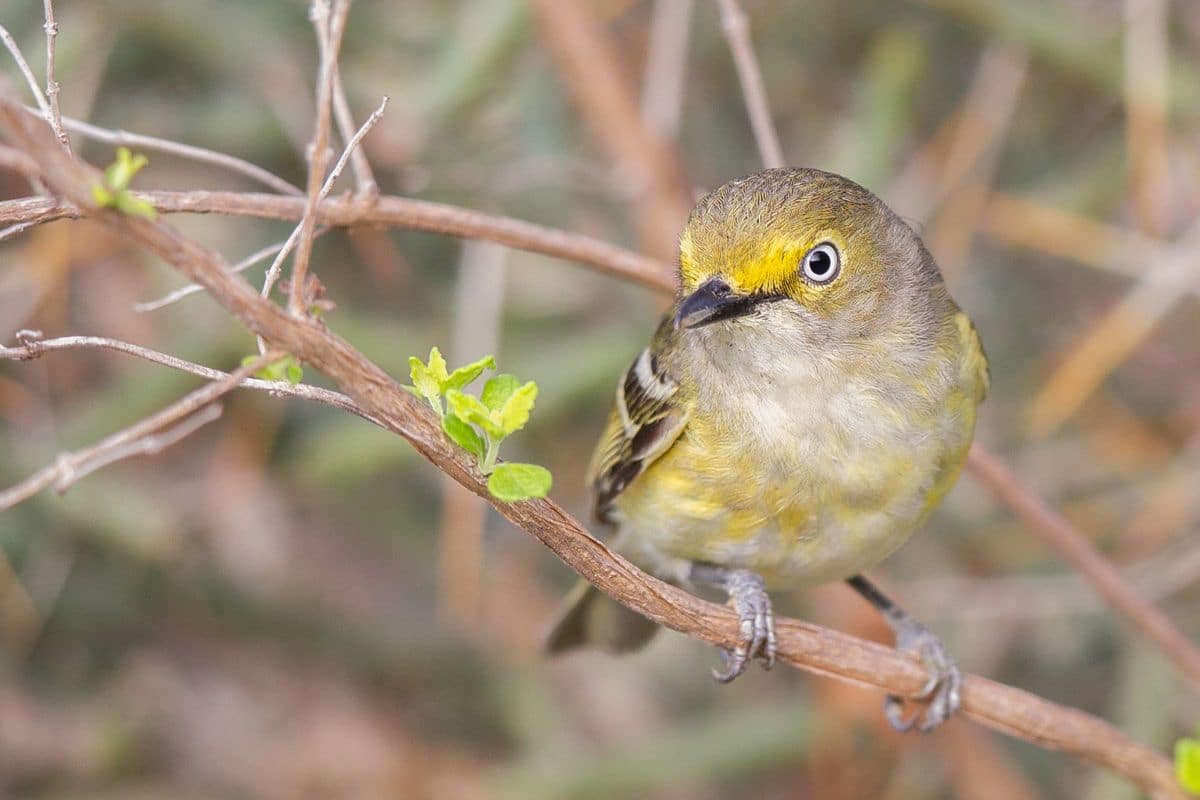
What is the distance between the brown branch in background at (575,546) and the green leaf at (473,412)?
5 cm

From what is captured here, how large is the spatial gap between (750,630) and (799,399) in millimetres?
504

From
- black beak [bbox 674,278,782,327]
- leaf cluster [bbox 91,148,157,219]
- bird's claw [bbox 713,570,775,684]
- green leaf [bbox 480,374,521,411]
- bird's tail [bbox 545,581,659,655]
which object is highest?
bird's tail [bbox 545,581,659,655]

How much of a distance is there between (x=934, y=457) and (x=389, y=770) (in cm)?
412

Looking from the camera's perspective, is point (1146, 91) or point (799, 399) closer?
point (799, 399)

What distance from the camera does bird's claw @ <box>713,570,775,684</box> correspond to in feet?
9.63

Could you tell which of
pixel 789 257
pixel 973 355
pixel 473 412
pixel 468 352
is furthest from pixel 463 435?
pixel 468 352

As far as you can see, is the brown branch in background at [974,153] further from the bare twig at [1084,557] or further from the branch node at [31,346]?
the branch node at [31,346]

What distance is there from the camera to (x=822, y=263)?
295cm

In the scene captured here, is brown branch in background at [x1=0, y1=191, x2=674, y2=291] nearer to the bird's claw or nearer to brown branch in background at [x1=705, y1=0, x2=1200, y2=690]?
brown branch in background at [x1=705, y1=0, x2=1200, y2=690]

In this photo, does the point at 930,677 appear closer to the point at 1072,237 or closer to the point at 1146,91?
the point at 1072,237

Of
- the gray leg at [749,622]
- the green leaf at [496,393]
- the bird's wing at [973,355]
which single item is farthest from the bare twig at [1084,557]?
the green leaf at [496,393]

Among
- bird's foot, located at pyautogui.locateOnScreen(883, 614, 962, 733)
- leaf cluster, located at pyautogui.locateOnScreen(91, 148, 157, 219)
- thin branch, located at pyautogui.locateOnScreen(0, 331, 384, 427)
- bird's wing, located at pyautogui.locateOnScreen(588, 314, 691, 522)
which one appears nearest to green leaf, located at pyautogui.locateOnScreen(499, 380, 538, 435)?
thin branch, located at pyautogui.locateOnScreen(0, 331, 384, 427)

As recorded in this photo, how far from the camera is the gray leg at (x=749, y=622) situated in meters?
2.95

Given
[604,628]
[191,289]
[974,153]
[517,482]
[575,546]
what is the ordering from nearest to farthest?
[517,482] < [191,289] < [575,546] < [604,628] < [974,153]
